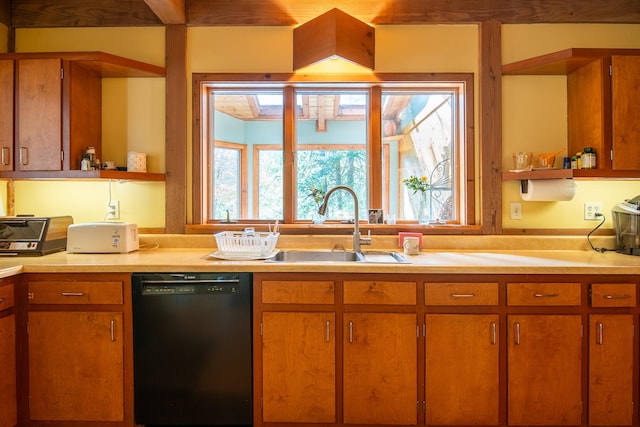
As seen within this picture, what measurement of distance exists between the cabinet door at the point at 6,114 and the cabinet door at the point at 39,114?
0.16 ft

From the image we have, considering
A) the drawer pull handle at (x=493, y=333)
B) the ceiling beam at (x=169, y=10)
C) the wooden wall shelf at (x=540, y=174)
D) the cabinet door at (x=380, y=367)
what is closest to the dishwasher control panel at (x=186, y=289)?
the cabinet door at (x=380, y=367)

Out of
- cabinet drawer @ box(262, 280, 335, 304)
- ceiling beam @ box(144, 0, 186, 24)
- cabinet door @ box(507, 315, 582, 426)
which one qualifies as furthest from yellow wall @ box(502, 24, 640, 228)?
ceiling beam @ box(144, 0, 186, 24)

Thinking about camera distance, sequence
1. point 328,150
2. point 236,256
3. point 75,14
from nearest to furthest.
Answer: point 236,256 → point 75,14 → point 328,150

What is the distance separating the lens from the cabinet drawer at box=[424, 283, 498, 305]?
171 centimetres

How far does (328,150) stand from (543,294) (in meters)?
1.55

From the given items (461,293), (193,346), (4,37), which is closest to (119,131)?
(4,37)

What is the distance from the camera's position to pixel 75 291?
5.71 ft

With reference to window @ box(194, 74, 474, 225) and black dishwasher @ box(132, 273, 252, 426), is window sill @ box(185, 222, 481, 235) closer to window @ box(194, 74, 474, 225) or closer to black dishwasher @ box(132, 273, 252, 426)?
window @ box(194, 74, 474, 225)

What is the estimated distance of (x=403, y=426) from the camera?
174cm

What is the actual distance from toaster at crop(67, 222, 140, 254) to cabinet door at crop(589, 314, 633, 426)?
100 inches

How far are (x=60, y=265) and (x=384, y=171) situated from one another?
1987 millimetres

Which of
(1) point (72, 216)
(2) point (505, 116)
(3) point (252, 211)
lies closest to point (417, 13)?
(2) point (505, 116)

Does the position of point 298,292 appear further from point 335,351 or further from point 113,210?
point 113,210

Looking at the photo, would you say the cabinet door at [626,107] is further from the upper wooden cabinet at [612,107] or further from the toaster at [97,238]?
the toaster at [97,238]
